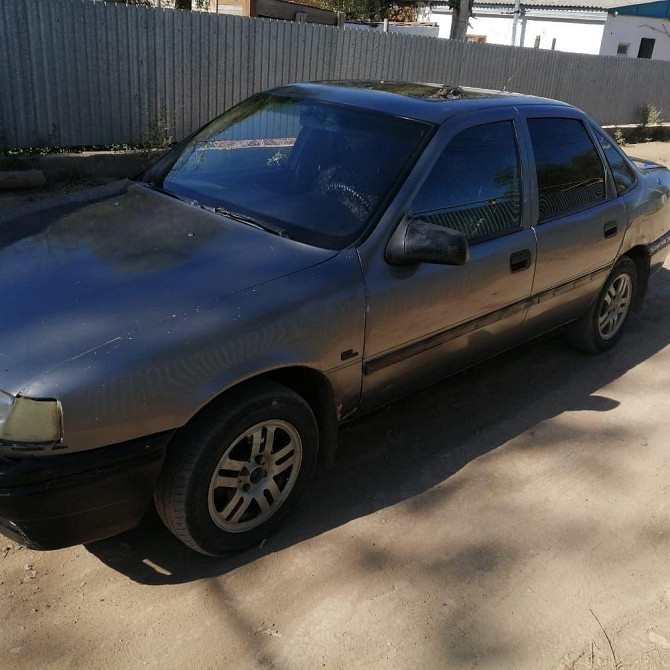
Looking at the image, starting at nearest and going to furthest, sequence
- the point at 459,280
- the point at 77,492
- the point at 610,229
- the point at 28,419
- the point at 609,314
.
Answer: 1. the point at 28,419
2. the point at 77,492
3. the point at 459,280
4. the point at 610,229
5. the point at 609,314

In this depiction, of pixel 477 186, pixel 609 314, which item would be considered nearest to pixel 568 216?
pixel 477 186

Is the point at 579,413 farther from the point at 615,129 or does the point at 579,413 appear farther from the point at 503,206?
the point at 615,129

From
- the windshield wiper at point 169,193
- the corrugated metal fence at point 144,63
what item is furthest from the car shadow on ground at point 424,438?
the corrugated metal fence at point 144,63

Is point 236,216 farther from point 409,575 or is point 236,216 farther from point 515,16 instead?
point 515,16

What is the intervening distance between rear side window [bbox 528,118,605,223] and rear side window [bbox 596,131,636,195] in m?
0.18

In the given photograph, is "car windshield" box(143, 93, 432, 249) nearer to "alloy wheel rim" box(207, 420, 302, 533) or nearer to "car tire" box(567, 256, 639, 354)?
"alloy wheel rim" box(207, 420, 302, 533)

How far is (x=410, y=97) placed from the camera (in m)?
3.80

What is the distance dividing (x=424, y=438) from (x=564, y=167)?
1852mm

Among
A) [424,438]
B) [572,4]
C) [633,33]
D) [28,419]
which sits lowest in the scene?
[424,438]

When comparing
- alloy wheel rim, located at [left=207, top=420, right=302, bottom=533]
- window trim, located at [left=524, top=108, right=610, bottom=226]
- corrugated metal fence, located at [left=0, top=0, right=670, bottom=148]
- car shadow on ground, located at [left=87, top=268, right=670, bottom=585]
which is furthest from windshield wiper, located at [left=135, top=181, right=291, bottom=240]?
corrugated metal fence, located at [left=0, top=0, right=670, bottom=148]

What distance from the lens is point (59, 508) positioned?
93.7 inches

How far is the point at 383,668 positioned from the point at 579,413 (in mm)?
2418

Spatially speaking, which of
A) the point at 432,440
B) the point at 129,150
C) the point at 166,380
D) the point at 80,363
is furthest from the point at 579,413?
the point at 129,150

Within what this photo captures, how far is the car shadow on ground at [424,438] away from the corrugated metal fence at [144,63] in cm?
645
